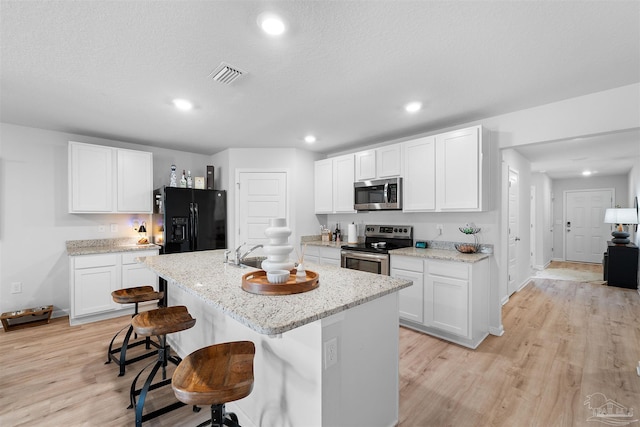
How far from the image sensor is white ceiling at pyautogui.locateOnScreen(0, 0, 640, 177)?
154 centimetres

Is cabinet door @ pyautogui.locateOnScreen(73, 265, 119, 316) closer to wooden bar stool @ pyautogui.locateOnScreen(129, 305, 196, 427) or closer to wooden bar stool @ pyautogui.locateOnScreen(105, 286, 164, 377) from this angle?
wooden bar stool @ pyautogui.locateOnScreen(105, 286, 164, 377)

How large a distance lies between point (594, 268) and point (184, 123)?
8.97 meters

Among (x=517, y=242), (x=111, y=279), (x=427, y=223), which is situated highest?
(x=427, y=223)

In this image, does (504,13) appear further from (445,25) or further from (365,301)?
(365,301)

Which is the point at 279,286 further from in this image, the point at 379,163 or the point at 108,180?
the point at 108,180

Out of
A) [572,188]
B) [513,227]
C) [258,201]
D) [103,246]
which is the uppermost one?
[572,188]

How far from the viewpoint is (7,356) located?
273 centimetres

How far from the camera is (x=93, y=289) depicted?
354cm

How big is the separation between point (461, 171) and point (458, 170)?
3 cm

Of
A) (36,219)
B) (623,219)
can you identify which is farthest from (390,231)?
(623,219)

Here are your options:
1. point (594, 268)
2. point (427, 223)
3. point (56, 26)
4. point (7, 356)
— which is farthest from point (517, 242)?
point (7, 356)

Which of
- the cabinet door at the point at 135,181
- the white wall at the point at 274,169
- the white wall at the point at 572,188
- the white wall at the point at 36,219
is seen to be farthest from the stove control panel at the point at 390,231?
the white wall at the point at 572,188

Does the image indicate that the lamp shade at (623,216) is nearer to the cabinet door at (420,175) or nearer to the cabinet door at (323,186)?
the cabinet door at (420,175)

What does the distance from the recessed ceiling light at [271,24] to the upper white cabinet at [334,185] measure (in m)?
2.69
